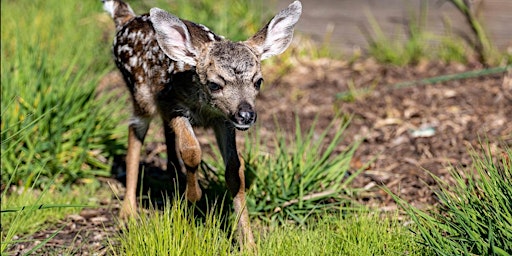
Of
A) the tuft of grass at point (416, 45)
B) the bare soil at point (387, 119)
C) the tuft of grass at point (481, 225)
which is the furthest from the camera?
the tuft of grass at point (416, 45)

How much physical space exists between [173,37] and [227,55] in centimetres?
34

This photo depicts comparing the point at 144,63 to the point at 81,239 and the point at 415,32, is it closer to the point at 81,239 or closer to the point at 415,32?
the point at 81,239

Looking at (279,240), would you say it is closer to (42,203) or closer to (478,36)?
(42,203)

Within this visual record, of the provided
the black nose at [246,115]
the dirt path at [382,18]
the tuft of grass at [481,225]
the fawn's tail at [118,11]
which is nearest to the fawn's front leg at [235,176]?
the black nose at [246,115]

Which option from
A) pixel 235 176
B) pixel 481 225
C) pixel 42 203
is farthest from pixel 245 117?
pixel 42 203

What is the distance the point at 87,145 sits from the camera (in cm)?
641

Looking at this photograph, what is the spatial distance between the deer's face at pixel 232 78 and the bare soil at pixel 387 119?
46.2 inches

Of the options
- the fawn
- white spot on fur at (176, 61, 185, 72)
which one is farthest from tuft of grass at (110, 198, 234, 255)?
white spot on fur at (176, 61, 185, 72)

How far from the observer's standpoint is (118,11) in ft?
20.9

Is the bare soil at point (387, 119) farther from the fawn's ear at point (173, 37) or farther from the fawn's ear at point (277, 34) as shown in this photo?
the fawn's ear at point (173, 37)

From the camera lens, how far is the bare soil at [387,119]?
5914 mm

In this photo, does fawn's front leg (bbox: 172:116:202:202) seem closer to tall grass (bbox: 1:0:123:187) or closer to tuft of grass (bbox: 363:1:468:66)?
tall grass (bbox: 1:0:123:187)

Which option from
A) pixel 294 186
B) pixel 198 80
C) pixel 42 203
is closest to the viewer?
pixel 198 80

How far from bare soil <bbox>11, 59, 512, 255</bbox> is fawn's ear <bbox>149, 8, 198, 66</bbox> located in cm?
123
